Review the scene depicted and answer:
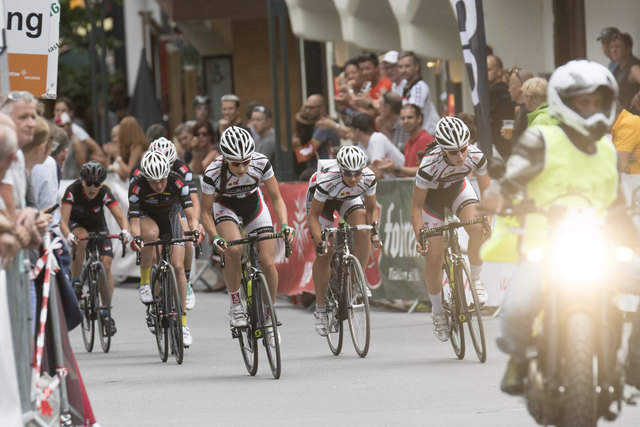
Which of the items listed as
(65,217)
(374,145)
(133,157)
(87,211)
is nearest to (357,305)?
(65,217)

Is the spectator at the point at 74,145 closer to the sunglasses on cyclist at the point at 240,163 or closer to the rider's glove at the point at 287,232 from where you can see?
the sunglasses on cyclist at the point at 240,163

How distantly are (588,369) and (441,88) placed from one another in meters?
17.9

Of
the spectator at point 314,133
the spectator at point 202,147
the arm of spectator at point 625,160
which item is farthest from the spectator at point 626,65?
the spectator at point 202,147

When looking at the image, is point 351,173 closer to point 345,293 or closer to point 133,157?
point 345,293

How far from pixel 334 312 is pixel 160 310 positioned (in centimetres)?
156

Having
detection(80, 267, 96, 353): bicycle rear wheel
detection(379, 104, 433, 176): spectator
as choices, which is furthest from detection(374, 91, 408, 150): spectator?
detection(80, 267, 96, 353): bicycle rear wheel

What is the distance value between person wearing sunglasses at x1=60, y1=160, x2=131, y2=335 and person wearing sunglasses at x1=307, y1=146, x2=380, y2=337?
214 centimetres

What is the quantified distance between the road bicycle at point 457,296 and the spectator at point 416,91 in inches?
202

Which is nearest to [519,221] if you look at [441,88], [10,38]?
[10,38]

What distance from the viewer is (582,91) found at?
7.23 m

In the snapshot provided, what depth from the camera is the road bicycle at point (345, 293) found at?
1266 cm

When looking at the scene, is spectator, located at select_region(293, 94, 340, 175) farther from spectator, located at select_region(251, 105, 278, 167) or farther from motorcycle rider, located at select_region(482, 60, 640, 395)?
motorcycle rider, located at select_region(482, 60, 640, 395)

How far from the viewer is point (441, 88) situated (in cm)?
2441

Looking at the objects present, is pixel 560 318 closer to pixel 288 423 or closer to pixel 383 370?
pixel 288 423
